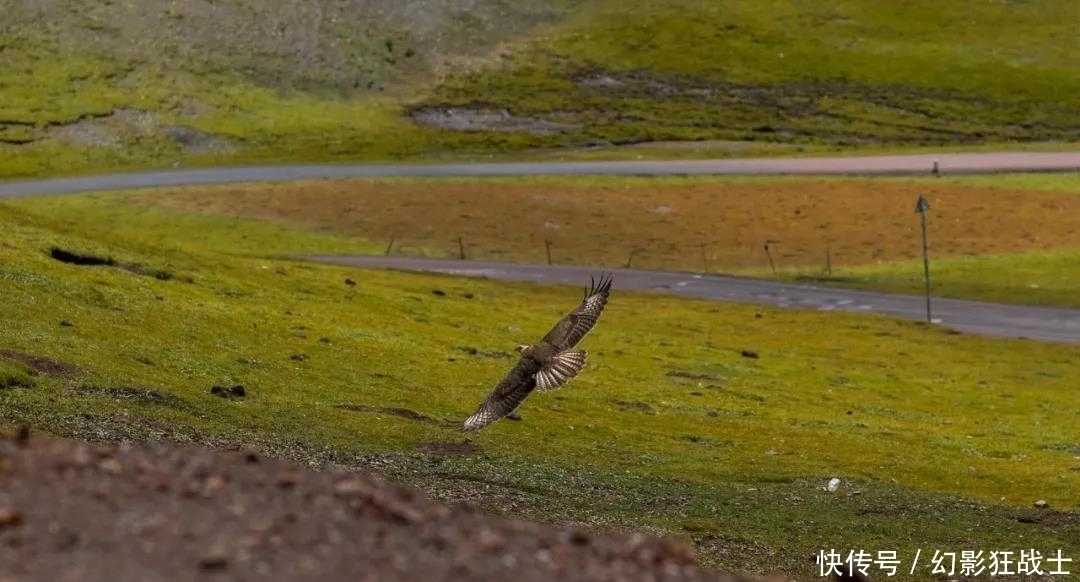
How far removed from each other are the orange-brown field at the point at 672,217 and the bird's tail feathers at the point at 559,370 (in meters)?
61.9

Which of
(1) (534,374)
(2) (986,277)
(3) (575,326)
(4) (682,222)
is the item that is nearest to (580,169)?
(4) (682,222)

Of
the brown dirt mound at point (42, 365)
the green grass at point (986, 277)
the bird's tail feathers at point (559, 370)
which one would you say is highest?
the bird's tail feathers at point (559, 370)

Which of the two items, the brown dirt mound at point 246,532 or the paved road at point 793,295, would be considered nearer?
the brown dirt mound at point 246,532

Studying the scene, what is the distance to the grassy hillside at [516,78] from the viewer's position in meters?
130

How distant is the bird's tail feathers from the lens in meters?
Answer: 23.6

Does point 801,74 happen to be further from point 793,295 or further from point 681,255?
point 793,295

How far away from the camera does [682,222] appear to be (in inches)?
3713

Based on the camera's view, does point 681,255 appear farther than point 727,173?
No

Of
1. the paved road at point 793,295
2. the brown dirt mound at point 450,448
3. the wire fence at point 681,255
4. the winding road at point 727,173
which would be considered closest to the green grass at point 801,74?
the winding road at point 727,173

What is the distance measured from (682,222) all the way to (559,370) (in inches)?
2798

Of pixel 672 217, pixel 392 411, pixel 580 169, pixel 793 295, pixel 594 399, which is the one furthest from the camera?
pixel 580 169

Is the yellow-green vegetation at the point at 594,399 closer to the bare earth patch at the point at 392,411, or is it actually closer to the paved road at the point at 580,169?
the bare earth patch at the point at 392,411

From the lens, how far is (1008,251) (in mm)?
85875

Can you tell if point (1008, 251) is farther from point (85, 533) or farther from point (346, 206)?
point (85, 533)
